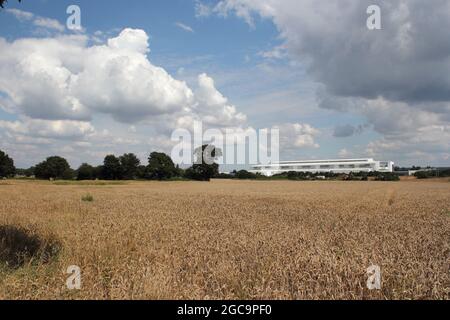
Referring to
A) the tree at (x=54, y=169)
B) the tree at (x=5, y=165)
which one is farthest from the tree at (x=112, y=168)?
the tree at (x=5, y=165)

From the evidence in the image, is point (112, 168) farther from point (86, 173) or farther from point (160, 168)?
point (160, 168)

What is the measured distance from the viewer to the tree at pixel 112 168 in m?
113

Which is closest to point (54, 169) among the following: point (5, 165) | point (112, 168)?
point (5, 165)

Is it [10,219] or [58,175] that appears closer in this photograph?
[10,219]

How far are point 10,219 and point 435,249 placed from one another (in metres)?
13.8

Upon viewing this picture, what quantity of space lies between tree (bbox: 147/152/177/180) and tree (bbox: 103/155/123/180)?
27.6 ft

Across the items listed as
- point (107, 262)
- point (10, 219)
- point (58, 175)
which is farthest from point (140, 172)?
point (107, 262)

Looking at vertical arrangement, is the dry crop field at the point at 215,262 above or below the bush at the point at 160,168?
below

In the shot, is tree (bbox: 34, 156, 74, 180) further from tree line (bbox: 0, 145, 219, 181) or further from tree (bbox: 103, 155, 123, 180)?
tree (bbox: 103, 155, 123, 180)

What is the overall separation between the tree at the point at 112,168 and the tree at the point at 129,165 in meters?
1.13

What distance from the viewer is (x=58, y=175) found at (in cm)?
11412

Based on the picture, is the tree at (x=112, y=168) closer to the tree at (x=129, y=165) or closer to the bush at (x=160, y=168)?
the tree at (x=129, y=165)

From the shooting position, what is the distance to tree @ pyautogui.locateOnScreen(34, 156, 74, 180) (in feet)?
371
